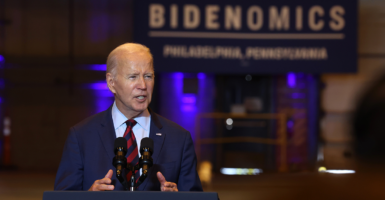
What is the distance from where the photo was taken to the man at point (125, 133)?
2023 millimetres

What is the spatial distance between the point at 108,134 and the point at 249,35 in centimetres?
451

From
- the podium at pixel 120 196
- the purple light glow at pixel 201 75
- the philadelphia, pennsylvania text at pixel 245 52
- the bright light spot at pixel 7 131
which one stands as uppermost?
the philadelphia, pennsylvania text at pixel 245 52

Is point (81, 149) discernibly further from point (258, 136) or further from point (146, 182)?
point (258, 136)

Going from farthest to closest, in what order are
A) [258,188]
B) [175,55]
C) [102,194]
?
[175,55] → [258,188] → [102,194]

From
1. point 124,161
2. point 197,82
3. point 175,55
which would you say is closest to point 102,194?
point 124,161

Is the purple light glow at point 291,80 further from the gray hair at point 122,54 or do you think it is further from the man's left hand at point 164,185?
the man's left hand at point 164,185

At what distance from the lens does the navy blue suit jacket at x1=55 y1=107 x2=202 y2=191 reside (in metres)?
2.04

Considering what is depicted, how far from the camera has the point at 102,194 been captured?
1.48 metres

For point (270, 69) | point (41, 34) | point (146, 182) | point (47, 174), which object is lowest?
point (47, 174)

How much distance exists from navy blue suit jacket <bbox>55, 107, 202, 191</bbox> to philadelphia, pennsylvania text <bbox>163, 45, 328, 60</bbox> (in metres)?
4.10

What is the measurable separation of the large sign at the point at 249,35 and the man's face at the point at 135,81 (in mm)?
4198

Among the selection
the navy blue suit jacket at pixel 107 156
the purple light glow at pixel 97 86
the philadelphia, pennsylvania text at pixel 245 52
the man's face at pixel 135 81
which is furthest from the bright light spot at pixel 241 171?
the man's face at pixel 135 81

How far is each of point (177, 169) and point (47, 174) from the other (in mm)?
5067

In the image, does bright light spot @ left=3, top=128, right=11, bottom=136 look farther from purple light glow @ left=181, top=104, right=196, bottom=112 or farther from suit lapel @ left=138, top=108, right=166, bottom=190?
suit lapel @ left=138, top=108, right=166, bottom=190
